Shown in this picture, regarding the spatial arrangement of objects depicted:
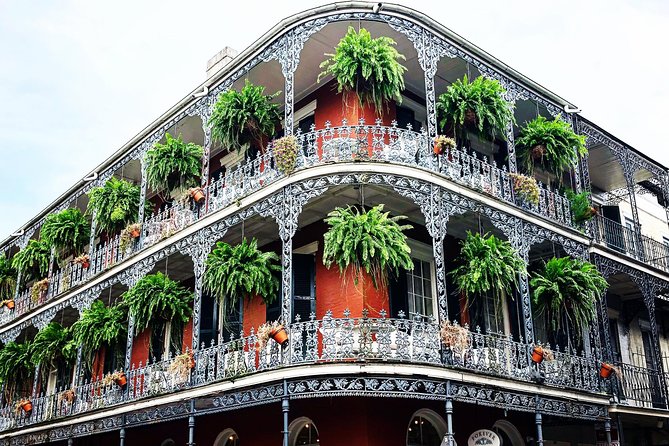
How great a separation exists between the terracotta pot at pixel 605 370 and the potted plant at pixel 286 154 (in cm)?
728

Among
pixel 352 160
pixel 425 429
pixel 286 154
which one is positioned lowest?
pixel 425 429

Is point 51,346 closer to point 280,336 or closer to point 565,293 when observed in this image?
point 280,336

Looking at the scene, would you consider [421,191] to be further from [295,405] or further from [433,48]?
[295,405]

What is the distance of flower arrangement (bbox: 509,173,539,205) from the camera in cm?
1384

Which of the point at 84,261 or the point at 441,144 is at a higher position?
the point at 84,261

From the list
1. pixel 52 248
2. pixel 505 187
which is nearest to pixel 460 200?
pixel 505 187

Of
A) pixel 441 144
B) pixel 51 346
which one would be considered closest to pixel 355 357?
pixel 441 144

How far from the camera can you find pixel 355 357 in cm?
1034

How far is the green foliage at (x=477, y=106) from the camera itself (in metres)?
13.2

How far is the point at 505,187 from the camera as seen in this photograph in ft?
45.6

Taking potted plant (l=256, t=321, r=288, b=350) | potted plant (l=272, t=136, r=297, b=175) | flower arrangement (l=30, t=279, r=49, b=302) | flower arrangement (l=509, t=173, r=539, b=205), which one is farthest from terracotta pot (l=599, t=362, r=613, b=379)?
flower arrangement (l=30, t=279, r=49, b=302)

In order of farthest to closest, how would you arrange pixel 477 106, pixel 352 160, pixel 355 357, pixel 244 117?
pixel 244 117 < pixel 477 106 < pixel 352 160 < pixel 355 357

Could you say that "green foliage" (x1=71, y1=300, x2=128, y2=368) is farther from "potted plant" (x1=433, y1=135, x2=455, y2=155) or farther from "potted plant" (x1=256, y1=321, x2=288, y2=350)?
"potted plant" (x1=433, y1=135, x2=455, y2=155)

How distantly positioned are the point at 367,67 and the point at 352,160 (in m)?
1.73
